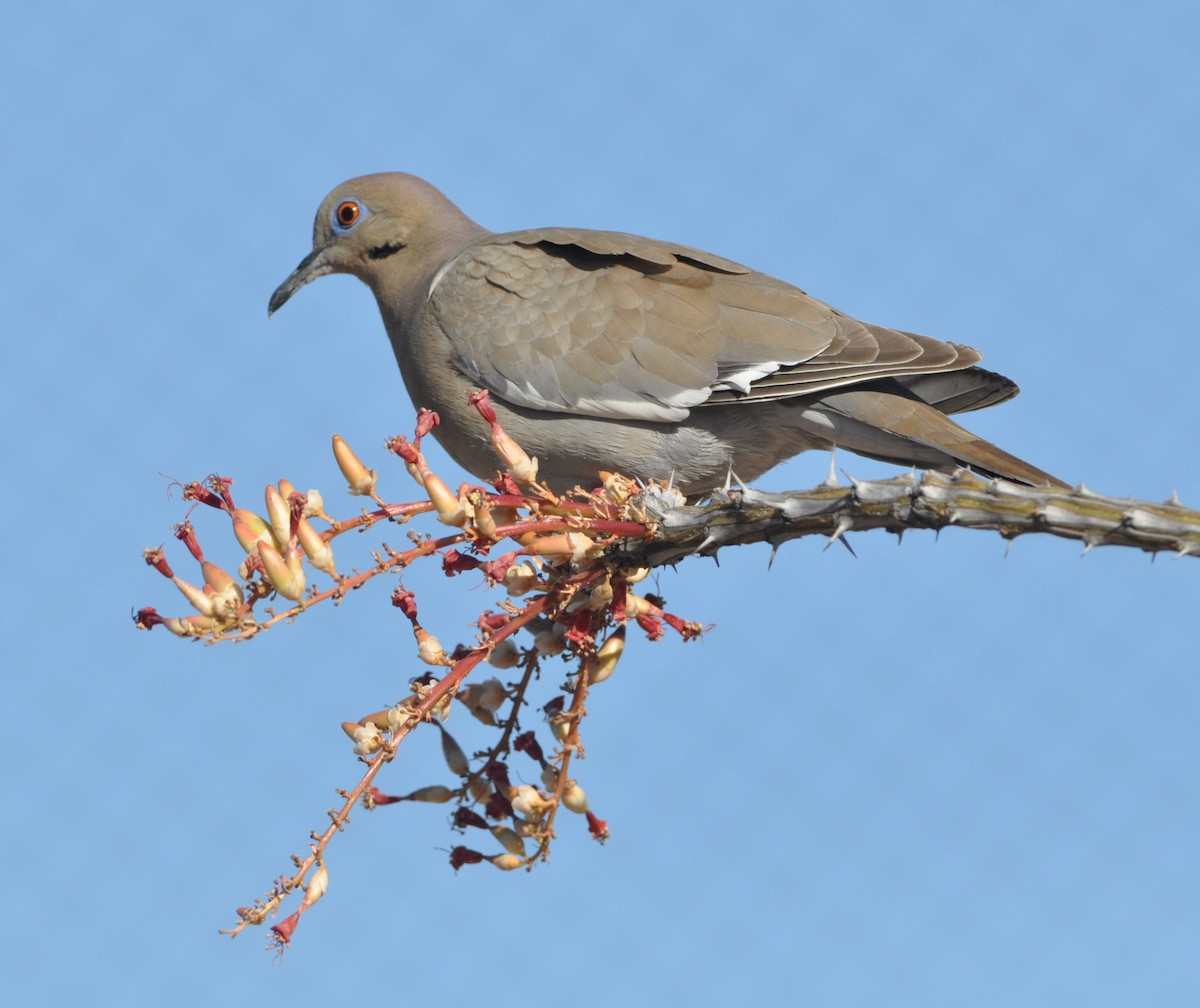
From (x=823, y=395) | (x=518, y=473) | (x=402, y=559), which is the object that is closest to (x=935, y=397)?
(x=823, y=395)

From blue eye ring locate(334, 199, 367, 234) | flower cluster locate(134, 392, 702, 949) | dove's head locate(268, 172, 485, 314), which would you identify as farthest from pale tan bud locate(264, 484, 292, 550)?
blue eye ring locate(334, 199, 367, 234)

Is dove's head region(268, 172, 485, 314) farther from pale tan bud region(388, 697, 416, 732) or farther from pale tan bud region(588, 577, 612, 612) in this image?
pale tan bud region(388, 697, 416, 732)

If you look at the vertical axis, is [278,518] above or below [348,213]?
below

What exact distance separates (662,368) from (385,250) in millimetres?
1975

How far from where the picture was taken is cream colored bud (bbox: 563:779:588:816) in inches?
140

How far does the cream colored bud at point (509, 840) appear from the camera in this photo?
11.6 ft

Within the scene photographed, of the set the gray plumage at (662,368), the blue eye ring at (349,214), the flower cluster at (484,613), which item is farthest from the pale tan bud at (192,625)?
the blue eye ring at (349,214)

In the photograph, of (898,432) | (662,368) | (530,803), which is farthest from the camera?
(662,368)

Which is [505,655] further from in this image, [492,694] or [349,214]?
[349,214]

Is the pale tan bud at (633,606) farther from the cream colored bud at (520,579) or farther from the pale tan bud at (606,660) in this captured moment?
the cream colored bud at (520,579)

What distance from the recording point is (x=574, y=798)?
3582 mm

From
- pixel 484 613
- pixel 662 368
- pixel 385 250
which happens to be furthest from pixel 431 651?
pixel 385 250

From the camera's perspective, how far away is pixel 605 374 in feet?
17.5

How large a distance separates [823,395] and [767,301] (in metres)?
0.51
